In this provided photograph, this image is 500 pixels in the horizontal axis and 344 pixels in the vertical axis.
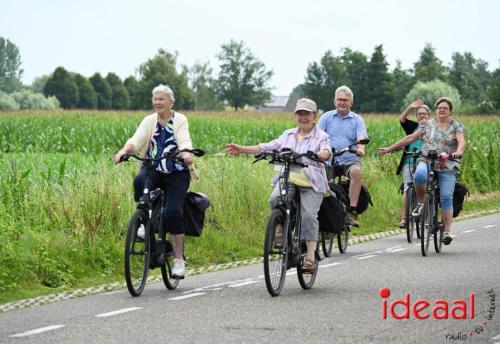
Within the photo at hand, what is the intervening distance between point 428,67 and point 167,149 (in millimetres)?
155814

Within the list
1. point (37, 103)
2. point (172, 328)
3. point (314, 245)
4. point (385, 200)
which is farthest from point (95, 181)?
point (37, 103)

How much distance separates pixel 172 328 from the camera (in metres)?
9.12

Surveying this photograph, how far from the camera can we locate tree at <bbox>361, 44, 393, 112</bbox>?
150250 millimetres

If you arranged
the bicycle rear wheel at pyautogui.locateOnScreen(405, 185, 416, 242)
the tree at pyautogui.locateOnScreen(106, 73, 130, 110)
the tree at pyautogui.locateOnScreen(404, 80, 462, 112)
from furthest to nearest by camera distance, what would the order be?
the tree at pyautogui.locateOnScreen(106, 73, 130, 110), the tree at pyautogui.locateOnScreen(404, 80, 462, 112), the bicycle rear wheel at pyautogui.locateOnScreen(405, 185, 416, 242)

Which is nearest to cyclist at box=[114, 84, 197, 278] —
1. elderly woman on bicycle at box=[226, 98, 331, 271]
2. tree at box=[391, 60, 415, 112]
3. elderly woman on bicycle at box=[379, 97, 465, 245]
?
elderly woman on bicycle at box=[226, 98, 331, 271]

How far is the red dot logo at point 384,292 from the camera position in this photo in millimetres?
11164

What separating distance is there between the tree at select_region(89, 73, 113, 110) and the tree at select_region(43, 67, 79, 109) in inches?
236

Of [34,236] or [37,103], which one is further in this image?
[37,103]

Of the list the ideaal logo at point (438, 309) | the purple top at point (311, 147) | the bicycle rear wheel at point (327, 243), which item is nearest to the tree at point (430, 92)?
the bicycle rear wheel at point (327, 243)

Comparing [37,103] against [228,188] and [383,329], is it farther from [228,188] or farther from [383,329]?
[383,329]

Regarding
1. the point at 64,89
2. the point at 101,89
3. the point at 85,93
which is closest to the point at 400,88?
the point at 101,89

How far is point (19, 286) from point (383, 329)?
14.6 feet

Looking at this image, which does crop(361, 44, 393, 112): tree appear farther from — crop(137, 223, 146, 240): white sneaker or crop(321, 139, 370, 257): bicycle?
crop(137, 223, 146, 240): white sneaker

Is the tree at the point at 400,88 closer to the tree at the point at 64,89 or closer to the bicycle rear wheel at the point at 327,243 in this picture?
the tree at the point at 64,89
